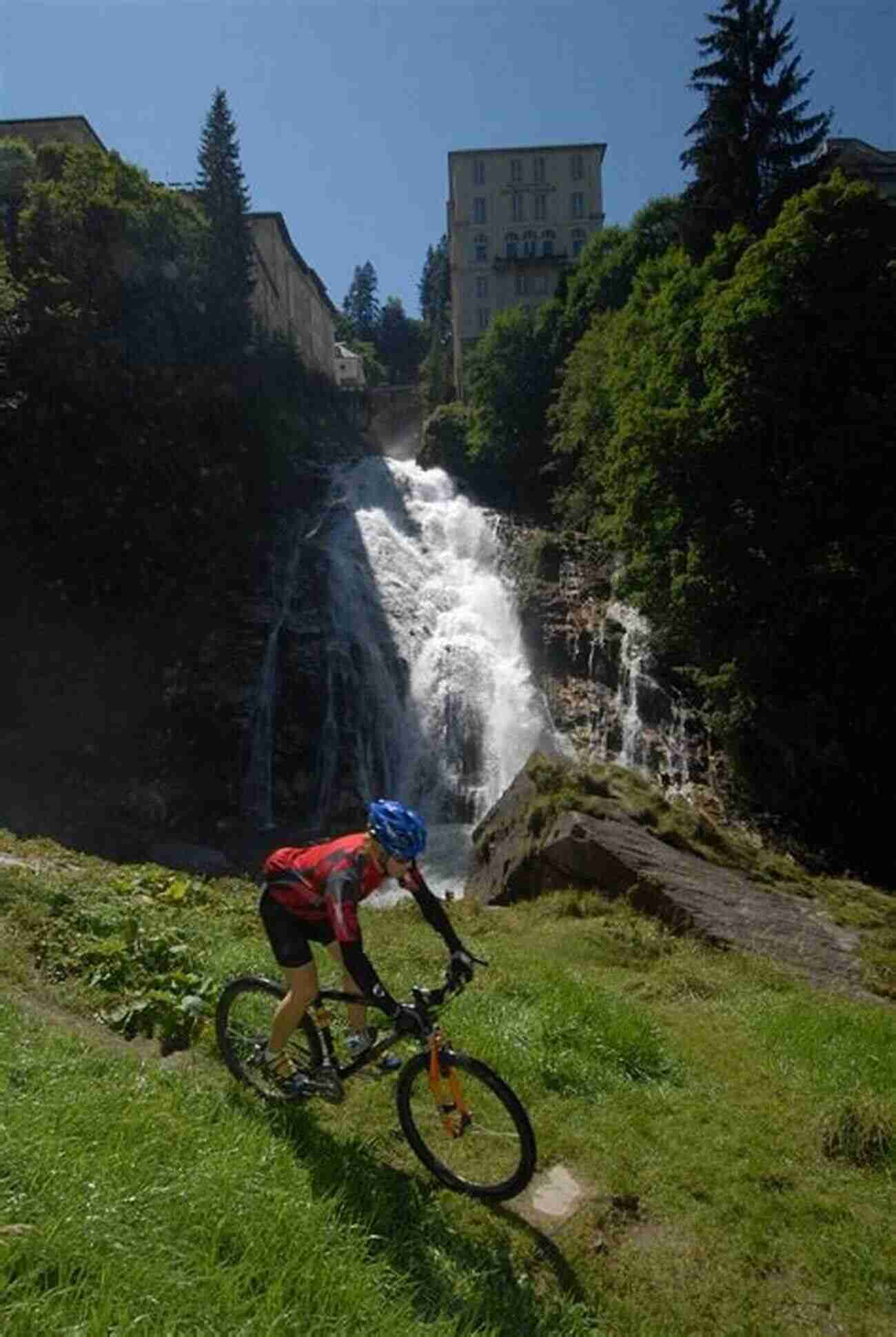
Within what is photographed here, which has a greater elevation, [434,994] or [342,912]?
[342,912]

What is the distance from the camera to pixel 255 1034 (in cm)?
577

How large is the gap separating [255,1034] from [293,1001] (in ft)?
2.14

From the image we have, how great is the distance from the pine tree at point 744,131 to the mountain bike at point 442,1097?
2847cm

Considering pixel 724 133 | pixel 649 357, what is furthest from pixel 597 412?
pixel 724 133

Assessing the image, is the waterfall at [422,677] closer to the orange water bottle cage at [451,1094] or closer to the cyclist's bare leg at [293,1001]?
the cyclist's bare leg at [293,1001]

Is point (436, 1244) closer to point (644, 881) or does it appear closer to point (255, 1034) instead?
point (255, 1034)

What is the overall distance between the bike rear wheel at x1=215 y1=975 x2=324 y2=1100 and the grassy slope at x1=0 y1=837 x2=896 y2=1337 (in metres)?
0.16

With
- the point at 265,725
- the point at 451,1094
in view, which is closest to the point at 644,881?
the point at 451,1094

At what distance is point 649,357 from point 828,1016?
18.1m

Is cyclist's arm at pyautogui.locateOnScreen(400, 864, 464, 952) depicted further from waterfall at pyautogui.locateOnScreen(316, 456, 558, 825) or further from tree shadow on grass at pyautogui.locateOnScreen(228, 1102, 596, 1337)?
waterfall at pyautogui.locateOnScreen(316, 456, 558, 825)

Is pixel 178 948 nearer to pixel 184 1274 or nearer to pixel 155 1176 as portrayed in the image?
pixel 155 1176

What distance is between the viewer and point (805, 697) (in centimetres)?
1969

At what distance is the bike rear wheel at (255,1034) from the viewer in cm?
548

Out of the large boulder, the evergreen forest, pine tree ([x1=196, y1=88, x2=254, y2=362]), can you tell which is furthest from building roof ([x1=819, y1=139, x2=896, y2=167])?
the large boulder
